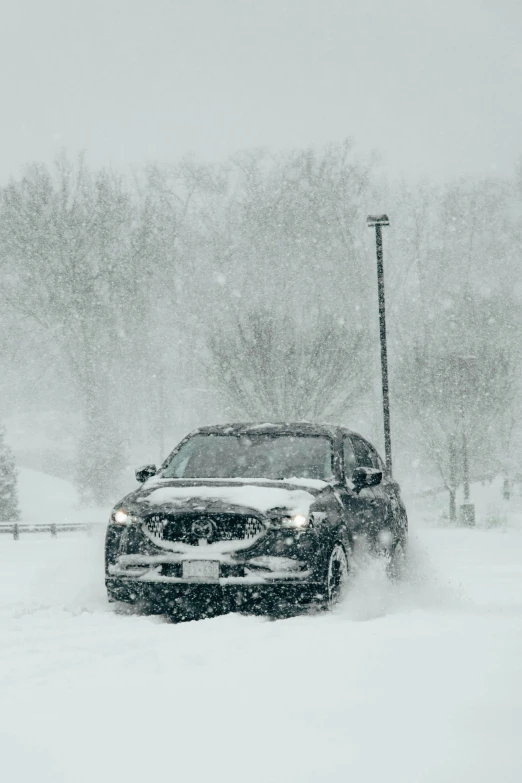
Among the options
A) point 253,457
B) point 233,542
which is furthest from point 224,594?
point 253,457

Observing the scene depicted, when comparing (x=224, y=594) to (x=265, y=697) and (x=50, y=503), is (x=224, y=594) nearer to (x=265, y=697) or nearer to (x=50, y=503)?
(x=265, y=697)

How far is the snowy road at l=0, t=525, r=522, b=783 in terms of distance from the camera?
164 inches

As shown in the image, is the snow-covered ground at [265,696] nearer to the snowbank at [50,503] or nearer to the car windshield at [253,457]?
the car windshield at [253,457]

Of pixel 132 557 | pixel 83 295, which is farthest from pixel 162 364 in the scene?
pixel 132 557

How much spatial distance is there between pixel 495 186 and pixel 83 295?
928 inches

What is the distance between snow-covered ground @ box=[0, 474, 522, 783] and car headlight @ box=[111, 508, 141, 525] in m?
0.71

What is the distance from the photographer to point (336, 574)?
828 cm

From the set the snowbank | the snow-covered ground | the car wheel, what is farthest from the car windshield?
the snowbank

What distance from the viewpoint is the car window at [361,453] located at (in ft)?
33.6

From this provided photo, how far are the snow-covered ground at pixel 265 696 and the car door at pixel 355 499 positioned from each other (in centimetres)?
67

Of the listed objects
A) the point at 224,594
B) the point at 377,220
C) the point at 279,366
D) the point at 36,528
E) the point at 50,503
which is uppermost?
the point at 377,220

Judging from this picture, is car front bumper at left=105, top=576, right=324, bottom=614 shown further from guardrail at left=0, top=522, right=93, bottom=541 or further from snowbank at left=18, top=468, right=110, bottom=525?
snowbank at left=18, top=468, right=110, bottom=525

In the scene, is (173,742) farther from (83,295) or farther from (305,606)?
(83,295)

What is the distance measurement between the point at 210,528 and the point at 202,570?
32cm
